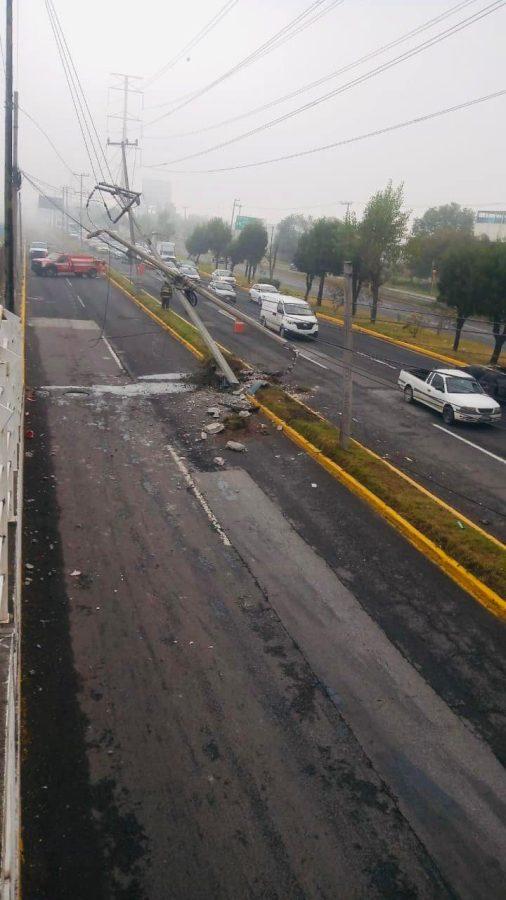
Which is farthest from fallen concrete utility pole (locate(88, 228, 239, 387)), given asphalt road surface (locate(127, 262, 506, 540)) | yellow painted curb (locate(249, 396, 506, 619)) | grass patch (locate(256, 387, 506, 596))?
yellow painted curb (locate(249, 396, 506, 619))

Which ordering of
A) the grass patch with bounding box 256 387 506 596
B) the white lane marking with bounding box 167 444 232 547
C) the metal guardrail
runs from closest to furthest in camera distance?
1. the metal guardrail
2. the grass patch with bounding box 256 387 506 596
3. the white lane marking with bounding box 167 444 232 547

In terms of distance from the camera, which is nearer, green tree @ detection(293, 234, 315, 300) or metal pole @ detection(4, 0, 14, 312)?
metal pole @ detection(4, 0, 14, 312)

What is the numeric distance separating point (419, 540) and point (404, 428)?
8.36 m

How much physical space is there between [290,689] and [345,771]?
1.35 m

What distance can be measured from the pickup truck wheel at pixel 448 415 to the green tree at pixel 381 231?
846 inches

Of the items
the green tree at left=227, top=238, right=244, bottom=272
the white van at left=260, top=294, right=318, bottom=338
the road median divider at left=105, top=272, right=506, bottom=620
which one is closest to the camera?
the road median divider at left=105, top=272, right=506, bottom=620

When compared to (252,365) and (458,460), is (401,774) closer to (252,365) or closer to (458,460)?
(458,460)

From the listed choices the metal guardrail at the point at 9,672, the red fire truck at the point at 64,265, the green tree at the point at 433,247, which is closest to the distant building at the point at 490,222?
the green tree at the point at 433,247

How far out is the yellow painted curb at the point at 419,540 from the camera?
33.3 feet

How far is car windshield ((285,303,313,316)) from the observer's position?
3397 cm

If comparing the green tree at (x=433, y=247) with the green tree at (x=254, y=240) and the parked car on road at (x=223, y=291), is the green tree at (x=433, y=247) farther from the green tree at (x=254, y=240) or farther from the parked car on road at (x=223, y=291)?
the parked car on road at (x=223, y=291)

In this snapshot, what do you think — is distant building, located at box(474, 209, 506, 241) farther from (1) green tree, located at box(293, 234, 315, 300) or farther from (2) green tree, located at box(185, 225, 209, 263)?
(1) green tree, located at box(293, 234, 315, 300)

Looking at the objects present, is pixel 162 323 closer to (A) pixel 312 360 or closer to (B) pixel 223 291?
(A) pixel 312 360

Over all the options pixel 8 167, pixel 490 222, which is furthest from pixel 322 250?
pixel 490 222
